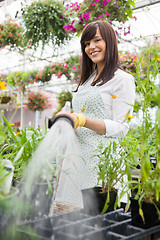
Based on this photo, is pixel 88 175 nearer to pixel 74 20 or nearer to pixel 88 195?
pixel 88 195

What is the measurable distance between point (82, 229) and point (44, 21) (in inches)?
102

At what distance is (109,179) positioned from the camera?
2.60 feet

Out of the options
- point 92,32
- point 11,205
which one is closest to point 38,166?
point 11,205

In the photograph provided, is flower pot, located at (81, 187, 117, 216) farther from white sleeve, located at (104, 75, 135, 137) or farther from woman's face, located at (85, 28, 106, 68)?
woman's face, located at (85, 28, 106, 68)

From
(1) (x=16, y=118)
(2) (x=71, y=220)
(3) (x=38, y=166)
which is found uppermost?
(1) (x=16, y=118)

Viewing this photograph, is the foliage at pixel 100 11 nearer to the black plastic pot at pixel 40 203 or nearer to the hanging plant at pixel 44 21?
the hanging plant at pixel 44 21

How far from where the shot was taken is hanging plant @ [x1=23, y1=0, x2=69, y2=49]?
2697 mm

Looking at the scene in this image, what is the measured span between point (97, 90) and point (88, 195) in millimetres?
573

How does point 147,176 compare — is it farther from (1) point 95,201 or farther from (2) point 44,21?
(2) point 44,21

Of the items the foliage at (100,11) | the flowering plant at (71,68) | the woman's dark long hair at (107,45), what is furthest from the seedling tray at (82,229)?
the flowering plant at (71,68)

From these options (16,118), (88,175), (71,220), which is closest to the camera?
(71,220)

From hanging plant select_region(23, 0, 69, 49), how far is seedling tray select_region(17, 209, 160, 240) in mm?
2446

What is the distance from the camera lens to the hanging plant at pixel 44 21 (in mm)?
2697

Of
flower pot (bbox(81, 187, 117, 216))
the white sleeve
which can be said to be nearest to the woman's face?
the white sleeve
